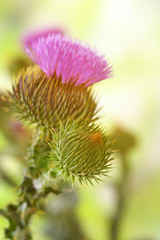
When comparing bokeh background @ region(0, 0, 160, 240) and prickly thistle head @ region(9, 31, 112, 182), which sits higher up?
bokeh background @ region(0, 0, 160, 240)

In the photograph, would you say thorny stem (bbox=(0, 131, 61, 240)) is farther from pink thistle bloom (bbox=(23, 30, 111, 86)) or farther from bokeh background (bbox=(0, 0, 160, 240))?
bokeh background (bbox=(0, 0, 160, 240))

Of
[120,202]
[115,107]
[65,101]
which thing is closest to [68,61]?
[65,101]

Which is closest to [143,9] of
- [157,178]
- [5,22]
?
[5,22]

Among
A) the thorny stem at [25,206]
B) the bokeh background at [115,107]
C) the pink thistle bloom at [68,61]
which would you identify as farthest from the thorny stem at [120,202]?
the pink thistle bloom at [68,61]

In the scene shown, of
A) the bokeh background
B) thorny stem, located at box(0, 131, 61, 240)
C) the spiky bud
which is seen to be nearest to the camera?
the spiky bud

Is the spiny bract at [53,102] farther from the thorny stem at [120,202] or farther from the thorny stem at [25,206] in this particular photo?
the thorny stem at [120,202]

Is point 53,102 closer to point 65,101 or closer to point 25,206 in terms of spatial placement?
point 65,101

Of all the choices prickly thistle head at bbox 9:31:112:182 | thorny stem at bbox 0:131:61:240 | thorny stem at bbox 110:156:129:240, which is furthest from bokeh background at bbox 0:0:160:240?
prickly thistle head at bbox 9:31:112:182
